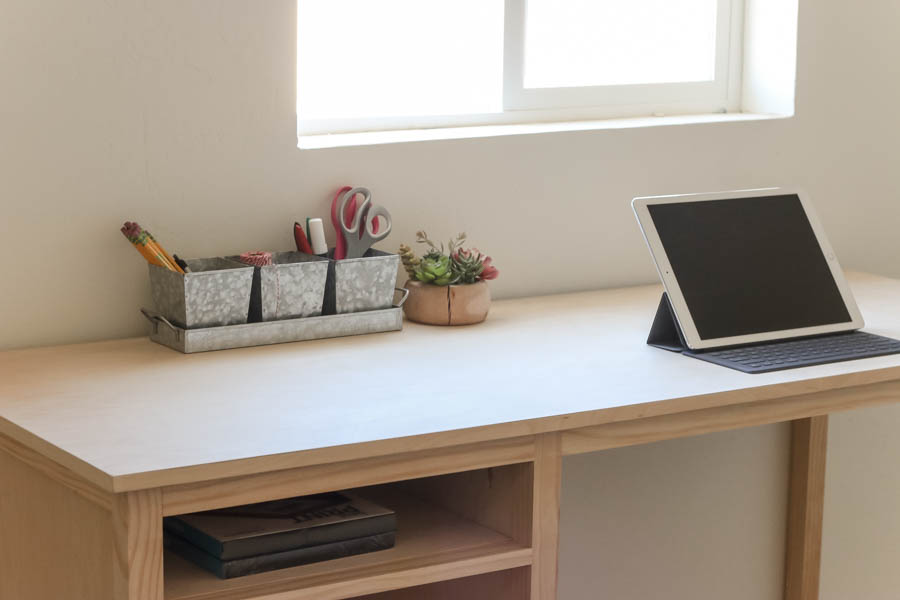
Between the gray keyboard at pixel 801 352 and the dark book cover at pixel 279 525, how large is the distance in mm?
518

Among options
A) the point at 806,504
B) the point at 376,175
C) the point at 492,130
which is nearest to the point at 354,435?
the point at 376,175

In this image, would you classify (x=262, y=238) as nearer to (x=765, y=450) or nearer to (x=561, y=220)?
(x=561, y=220)

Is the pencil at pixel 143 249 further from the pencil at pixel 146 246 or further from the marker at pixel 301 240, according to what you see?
the marker at pixel 301 240

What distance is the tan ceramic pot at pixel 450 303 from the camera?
191cm

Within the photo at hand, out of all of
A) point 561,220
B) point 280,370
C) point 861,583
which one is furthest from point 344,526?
point 861,583

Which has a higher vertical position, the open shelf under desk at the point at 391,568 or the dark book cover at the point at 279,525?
the dark book cover at the point at 279,525

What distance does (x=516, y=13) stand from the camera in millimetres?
2182

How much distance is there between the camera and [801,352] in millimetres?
1768

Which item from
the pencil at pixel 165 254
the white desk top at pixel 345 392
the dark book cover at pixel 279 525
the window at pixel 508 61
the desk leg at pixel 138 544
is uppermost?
the window at pixel 508 61

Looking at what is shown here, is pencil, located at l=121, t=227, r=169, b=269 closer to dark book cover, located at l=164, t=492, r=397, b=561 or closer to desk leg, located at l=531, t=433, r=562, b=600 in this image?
dark book cover, located at l=164, t=492, r=397, b=561

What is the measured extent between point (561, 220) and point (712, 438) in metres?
0.56

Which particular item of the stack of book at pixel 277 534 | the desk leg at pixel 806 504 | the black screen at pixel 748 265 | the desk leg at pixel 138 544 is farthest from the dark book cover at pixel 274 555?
the desk leg at pixel 806 504

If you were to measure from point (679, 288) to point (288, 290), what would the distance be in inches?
21.8

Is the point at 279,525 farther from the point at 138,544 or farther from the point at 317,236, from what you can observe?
the point at 317,236
